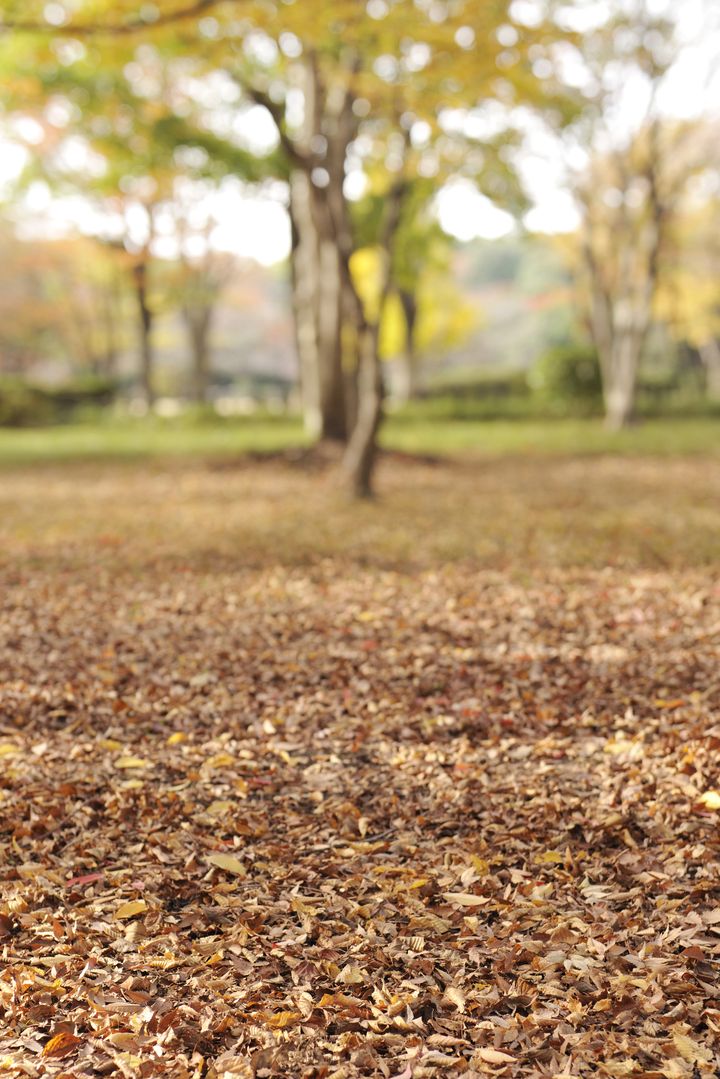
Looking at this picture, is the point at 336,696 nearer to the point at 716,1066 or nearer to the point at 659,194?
the point at 716,1066

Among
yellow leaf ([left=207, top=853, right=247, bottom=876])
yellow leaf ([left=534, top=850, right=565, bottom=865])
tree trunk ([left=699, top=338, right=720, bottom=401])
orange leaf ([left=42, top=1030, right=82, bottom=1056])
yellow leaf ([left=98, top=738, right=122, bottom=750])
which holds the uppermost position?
tree trunk ([left=699, top=338, right=720, bottom=401])

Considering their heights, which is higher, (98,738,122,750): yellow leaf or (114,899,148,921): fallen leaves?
(98,738,122,750): yellow leaf

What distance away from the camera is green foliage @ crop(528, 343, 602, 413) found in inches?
910

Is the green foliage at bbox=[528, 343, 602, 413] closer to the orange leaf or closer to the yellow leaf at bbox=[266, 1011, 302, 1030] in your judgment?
the yellow leaf at bbox=[266, 1011, 302, 1030]

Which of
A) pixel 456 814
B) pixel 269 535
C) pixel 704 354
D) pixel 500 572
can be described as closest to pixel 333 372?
pixel 269 535

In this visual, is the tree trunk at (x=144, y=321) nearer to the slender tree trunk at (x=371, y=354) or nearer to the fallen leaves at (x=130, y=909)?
the slender tree trunk at (x=371, y=354)

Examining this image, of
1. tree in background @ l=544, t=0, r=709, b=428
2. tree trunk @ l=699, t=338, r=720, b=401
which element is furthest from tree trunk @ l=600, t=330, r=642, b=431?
tree trunk @ l=699, t=338, r=720, b=401

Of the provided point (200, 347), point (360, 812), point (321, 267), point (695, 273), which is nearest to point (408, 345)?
point (200, 347)

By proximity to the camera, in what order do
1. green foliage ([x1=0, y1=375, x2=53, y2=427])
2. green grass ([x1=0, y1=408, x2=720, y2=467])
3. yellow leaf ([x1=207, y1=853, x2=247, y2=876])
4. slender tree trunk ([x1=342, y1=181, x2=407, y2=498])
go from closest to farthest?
yellow leaf ([x1=207, y1=853, x2=247, y2=876]) → slender tree trunk ([x1=342, y1=181, x2=407, y2=498]) → green grass ([x1=0, y1=408, x2=720, y2=467]) → green foliage ([x1=0, y1=375, x2=53, y2=427])

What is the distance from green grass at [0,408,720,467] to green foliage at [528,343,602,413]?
9.44 feet

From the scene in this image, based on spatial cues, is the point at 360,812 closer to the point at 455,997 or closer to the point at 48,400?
the point at 455,997

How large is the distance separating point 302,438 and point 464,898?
1317cm

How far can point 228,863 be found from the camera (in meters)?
3.26

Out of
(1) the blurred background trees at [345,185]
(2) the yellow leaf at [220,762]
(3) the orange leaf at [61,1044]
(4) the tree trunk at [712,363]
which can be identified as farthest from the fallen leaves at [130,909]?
(4) the tree trunk at [712,363]
